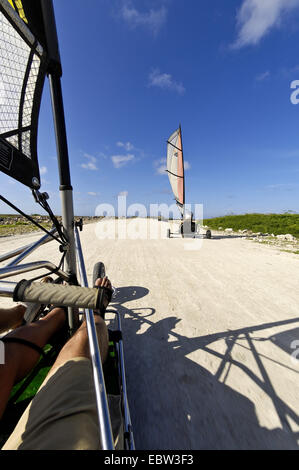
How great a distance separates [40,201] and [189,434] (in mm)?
2094

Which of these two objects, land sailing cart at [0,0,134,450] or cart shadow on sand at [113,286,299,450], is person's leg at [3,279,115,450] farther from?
cart shadow on sand at [113,286,299,450]

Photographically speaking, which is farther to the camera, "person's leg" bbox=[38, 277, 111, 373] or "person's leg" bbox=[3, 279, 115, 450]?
"person's leg" bbox=[38, 277, 111, 373]

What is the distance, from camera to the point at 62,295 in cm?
81

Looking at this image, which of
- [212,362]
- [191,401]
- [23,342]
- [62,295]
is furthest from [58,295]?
[212,362]

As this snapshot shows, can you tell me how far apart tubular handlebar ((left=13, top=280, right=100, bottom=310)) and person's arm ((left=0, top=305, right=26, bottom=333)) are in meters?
1.47

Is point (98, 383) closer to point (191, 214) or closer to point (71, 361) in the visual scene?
point (71, 361)

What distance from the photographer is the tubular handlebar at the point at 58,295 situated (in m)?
0.79

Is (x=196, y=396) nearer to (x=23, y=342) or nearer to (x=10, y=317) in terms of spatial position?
(x=23, y=342)

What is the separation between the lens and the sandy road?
123cm

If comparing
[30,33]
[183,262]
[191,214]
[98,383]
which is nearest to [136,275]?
[183,262]

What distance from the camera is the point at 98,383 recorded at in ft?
2.60

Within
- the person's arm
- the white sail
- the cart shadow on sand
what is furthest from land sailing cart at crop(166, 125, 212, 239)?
the person's arm

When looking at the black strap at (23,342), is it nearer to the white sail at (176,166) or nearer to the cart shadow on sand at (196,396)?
the cart shadow on sand at (196,396)

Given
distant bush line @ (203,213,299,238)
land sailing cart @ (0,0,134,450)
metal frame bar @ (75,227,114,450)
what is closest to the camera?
metal frame bar @ (75,227,114,450)
